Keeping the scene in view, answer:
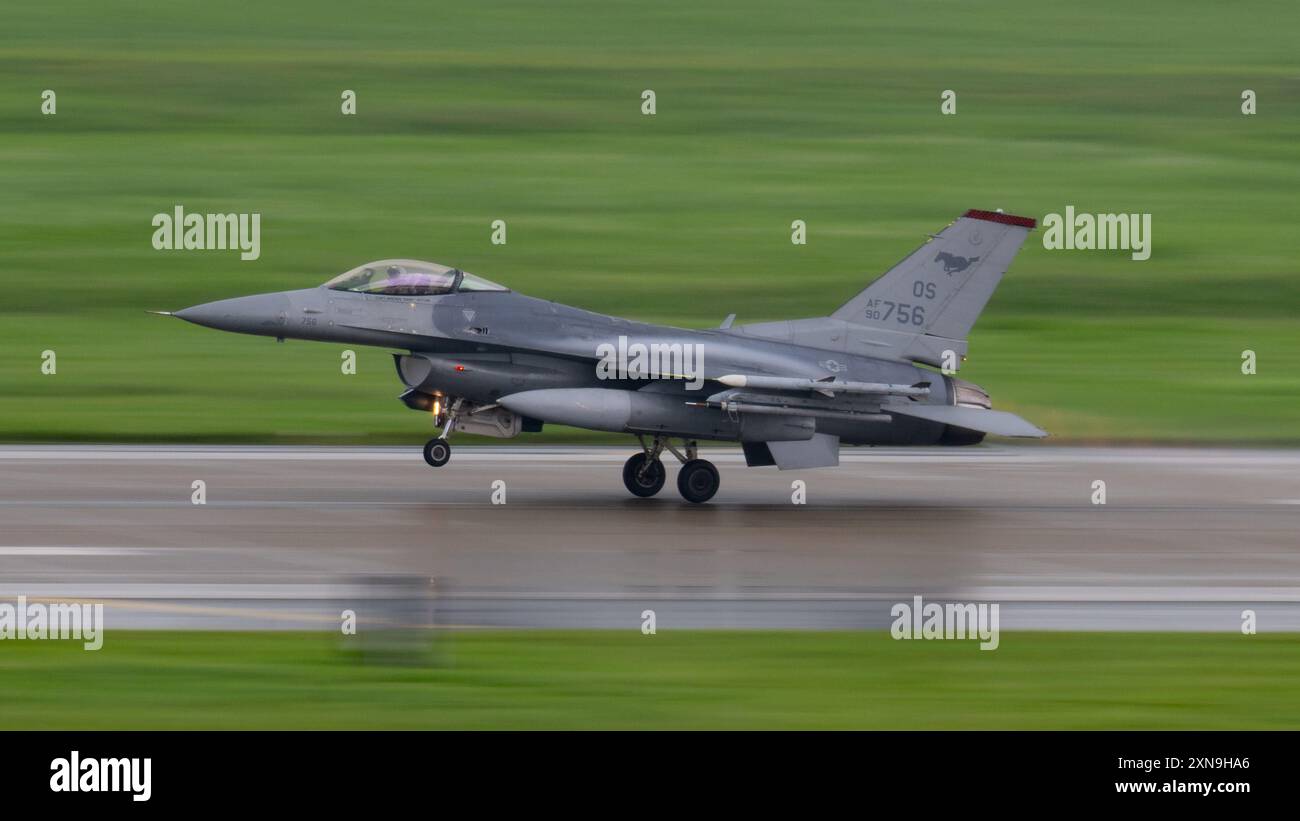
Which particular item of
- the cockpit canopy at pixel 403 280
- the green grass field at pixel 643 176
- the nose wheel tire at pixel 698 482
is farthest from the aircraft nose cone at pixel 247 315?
the green grass field at pixel 643 176

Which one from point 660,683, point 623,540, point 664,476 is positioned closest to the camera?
point 660,683

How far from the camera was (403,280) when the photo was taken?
67.1ft

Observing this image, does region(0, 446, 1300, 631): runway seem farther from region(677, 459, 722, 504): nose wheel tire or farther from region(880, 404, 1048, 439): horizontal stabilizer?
region(880, 404, 1048, 439): horizontal stabilizer

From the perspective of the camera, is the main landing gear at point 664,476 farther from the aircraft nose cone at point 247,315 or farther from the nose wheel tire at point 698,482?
the aircraft nose cone at point 247,315

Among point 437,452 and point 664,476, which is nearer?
point 437,452

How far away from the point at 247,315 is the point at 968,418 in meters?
8.79

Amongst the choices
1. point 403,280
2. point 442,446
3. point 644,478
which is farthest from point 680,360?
point 403,280

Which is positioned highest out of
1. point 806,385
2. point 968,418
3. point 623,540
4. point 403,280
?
point 403,280

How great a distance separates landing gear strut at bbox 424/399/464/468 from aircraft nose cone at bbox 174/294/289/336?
7.40ft

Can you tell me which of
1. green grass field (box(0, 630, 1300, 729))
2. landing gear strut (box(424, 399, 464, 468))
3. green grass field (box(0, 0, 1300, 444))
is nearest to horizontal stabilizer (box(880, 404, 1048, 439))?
landing gear strut (box(424, 399, 464, 468))

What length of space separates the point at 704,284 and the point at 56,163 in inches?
692

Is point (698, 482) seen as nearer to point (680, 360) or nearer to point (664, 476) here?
point (664, 476)

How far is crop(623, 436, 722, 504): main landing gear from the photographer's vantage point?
2097cm

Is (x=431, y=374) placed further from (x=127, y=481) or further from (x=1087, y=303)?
(x=1087, y=303)
